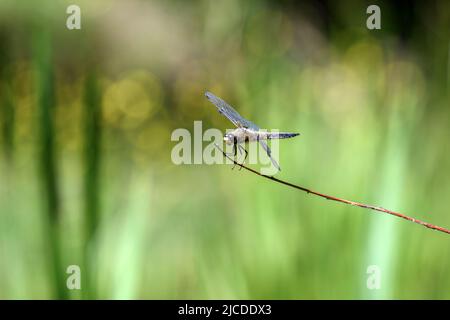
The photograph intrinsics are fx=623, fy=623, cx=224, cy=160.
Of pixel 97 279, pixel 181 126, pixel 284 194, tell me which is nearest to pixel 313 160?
pixel 284 194

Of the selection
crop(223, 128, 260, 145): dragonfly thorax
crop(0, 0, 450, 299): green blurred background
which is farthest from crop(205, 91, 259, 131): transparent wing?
crop(0, 0, 450, 299): green blurred background

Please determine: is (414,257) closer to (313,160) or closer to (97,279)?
(313,160)

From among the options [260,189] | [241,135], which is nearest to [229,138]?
[241,135]

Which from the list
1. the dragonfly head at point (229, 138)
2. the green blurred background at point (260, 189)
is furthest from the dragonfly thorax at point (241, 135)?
the green blurred background at point (260, 189)

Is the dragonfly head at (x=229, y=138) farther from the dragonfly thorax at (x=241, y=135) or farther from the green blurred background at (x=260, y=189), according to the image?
the green blurred background at (x=260, y=189)

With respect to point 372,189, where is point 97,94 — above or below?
above

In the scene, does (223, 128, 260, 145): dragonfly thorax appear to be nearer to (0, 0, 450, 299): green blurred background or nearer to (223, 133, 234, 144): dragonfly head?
(223, 133, 234, 144): dragonfly head

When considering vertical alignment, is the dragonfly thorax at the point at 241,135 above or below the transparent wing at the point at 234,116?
below

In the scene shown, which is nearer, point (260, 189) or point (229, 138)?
point (229, 138)

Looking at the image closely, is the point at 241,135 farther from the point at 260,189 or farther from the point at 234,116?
the point at 260,189

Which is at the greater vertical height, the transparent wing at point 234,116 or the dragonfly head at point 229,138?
the transparent wing at point 234,116

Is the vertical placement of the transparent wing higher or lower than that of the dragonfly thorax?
higher
